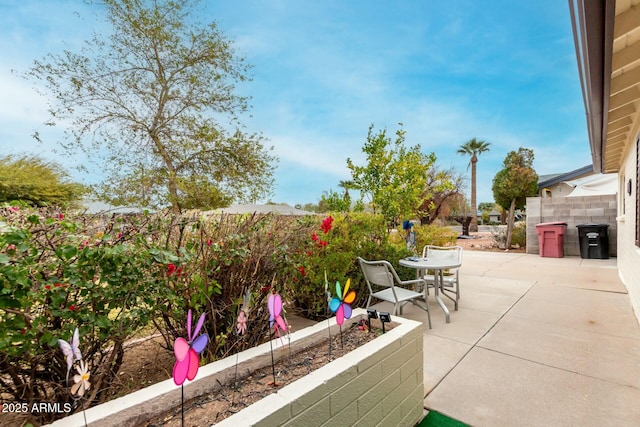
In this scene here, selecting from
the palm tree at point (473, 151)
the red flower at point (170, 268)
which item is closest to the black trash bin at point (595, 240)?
the red flower at point (170, 268)

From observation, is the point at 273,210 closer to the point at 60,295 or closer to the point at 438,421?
the point at 60,295

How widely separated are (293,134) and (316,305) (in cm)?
1300

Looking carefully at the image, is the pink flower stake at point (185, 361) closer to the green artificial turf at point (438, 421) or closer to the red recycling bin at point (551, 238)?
the green artificial turf at point (438, 421)

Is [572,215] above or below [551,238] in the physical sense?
above

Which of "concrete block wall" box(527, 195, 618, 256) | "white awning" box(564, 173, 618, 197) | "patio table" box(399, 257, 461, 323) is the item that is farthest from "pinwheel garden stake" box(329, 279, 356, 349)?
"white awning" box(564, 173, 618, 197)

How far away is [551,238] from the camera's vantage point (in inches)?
341

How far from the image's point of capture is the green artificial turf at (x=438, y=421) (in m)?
1.83

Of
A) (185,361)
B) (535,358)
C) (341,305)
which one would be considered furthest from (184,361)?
(535,358)

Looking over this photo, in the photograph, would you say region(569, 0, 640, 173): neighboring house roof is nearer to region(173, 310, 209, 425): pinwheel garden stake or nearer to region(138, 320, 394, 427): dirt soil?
region(138, 320, 394, 427): dirt soil

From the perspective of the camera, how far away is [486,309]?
13.0ft

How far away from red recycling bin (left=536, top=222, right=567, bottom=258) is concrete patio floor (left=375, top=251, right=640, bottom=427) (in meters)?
4.27

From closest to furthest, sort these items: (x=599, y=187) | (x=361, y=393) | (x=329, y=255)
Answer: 1. (x=361, y=393)
2. (x=329, y=255)
3. (x=599, y=187)

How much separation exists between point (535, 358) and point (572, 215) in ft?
29.1

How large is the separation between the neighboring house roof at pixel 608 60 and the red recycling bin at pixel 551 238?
17.5 feet
